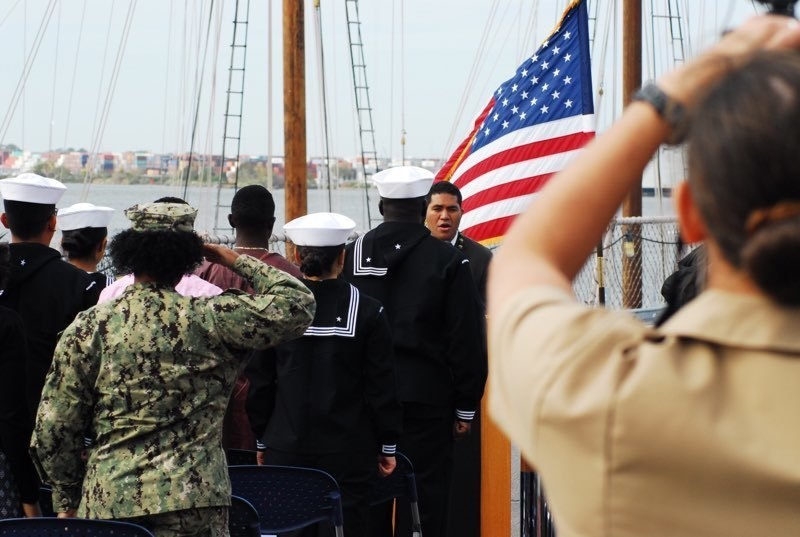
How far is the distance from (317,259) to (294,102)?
Result: 23.2 ft

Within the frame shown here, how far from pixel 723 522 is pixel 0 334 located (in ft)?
12.0

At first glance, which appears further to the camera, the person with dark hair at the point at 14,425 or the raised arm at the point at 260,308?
the person with dark hair at the point at 14,425

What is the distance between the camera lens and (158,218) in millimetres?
3984

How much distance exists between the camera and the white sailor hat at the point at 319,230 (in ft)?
17.2

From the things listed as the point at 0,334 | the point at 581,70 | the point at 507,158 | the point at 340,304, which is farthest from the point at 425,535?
the point at 581,70

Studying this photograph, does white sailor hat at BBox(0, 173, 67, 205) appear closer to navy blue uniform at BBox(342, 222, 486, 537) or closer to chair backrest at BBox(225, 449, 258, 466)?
chair backrest at BBox(225, 449, 258, 466)

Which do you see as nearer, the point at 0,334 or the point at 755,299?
the point at 755,299

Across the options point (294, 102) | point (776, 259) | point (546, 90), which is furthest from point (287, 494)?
point (294, 102)

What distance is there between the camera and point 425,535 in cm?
605

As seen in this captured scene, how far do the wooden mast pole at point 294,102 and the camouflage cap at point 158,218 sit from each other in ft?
26.7

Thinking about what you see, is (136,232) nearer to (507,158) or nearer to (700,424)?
(700,424)

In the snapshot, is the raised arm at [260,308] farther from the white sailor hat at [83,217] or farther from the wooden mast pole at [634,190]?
the wooden mast pole at [634,190]

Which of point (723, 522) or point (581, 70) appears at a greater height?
point (581, 70)

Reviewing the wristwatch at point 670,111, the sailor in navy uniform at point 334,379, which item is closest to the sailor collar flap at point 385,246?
the sailor in navy uniform at point 334,379
